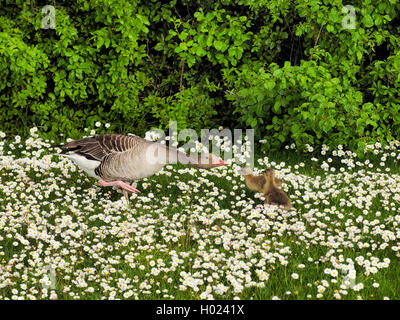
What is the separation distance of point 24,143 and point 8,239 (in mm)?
3676

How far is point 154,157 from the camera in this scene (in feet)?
22.6

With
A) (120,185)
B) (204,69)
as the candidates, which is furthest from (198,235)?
(204,69)

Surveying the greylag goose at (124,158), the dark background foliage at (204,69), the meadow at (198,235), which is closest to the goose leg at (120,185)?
the greylag goose at (124,158)

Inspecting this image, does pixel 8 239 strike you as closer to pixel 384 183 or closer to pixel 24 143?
pixel 24 143

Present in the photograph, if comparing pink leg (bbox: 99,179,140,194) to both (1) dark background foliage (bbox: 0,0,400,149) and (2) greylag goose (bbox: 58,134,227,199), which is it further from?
(1) dark background foliage (bbox: 0,0,400,149)

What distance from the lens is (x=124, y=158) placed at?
693 centimetres

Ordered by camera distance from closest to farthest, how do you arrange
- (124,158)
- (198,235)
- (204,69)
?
1. (198,235)
2. (124,158)
3. (204,69)

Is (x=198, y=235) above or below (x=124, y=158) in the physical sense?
below

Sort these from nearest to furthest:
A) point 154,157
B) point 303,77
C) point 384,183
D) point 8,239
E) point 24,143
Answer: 1. point 8,239
2. point 154,157
3. point 384,183
4. point 303,77
5. point 24,143

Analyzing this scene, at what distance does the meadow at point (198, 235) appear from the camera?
17.3 feet

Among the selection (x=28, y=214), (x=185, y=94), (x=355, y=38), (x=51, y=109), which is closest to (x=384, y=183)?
(x=355, y=38)

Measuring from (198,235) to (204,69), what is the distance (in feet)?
17.0

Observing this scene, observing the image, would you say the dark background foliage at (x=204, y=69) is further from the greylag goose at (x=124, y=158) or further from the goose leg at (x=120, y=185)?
the goose leg at (x=120, y=185)

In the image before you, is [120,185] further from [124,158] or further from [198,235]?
[198,235]
